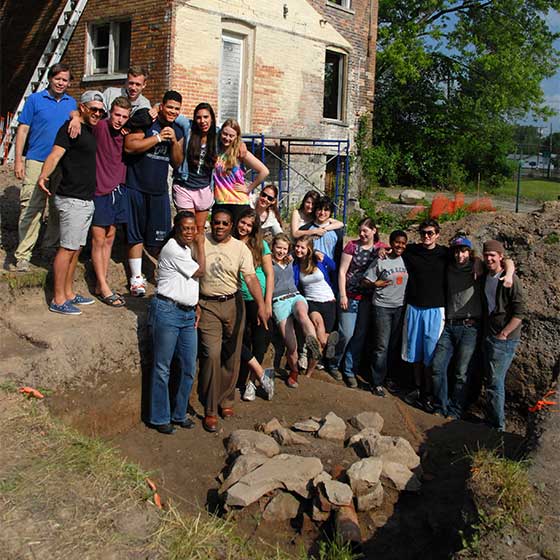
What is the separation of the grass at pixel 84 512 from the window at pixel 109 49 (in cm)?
1137

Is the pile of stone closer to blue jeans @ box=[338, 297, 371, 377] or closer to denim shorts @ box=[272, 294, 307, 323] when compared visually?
denim shorts @ box=[272, 294, 307, 323]

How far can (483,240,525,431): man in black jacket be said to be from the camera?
278 inches

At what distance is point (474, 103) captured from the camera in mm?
26734

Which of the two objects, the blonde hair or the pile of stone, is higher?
the blonde hair

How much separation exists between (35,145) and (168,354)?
109 inches

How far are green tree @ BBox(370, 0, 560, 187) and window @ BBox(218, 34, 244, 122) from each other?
35.2ft

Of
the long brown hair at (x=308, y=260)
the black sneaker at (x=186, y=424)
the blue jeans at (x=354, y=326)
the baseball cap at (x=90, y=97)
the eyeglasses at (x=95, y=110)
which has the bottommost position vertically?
the black sneaker at (x=186, y=424)

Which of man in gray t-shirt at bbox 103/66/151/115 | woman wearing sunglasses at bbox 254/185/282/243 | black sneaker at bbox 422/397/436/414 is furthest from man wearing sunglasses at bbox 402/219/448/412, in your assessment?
man in gray t-shirt at bbox 103/66/151/115

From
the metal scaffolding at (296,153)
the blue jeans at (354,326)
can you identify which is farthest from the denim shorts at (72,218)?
the metal scaffolding at (296,153)

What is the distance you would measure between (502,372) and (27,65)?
14.0m

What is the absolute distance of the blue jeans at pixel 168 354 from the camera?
6047mm

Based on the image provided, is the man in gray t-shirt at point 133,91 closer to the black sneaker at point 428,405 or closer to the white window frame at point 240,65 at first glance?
the black sneaker at point 428,405

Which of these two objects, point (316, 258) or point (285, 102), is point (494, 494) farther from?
point (285, 102)

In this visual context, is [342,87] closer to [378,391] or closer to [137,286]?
[378,391]
